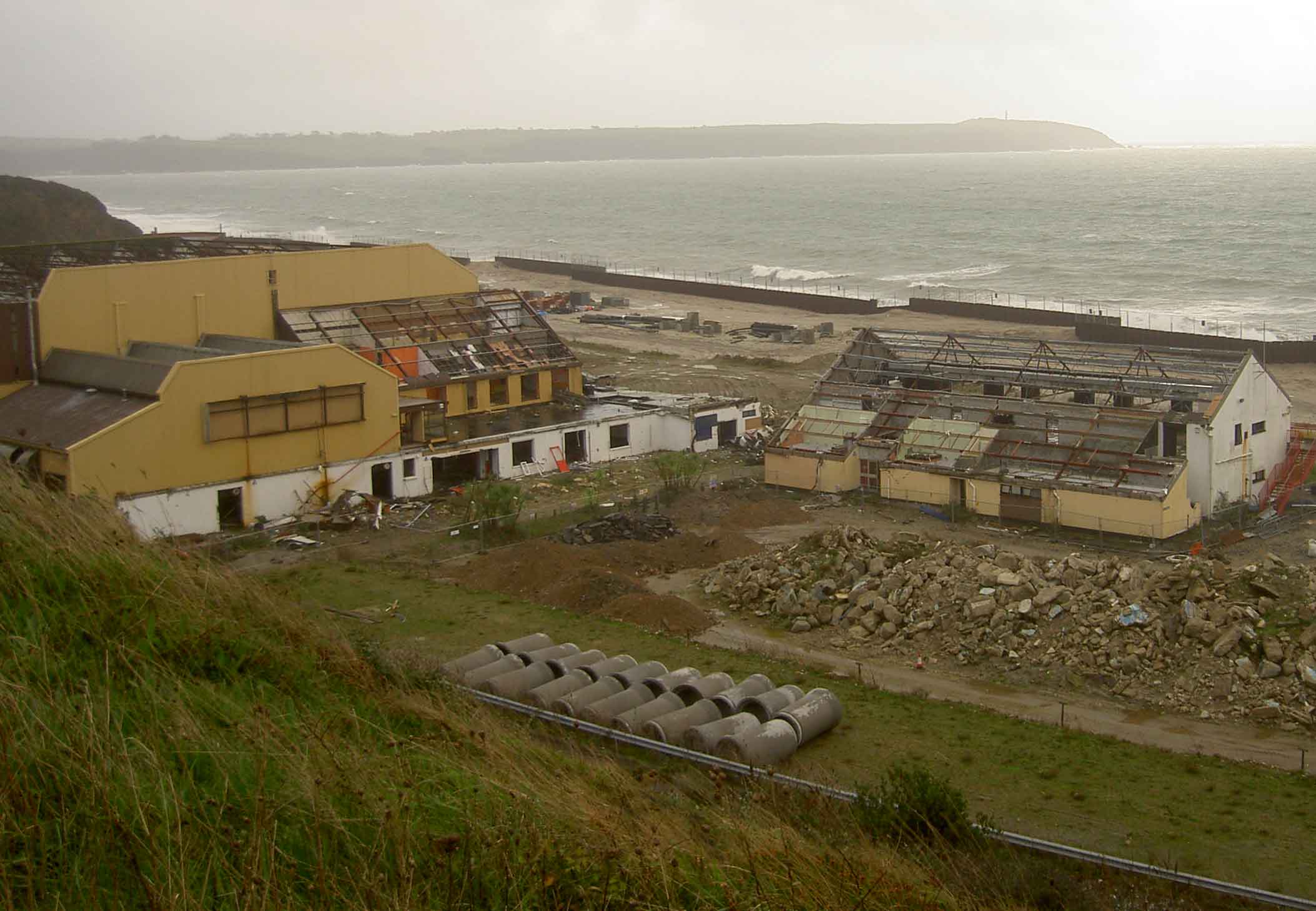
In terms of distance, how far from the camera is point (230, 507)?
28828mm

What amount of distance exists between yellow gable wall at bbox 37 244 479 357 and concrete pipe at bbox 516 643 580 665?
19927 millimetres

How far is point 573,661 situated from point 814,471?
14923 mm

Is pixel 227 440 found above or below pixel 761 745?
above

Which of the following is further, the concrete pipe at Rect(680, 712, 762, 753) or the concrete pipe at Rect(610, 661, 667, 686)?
the concrete pipe at Rect(610, 661, 667, 686)

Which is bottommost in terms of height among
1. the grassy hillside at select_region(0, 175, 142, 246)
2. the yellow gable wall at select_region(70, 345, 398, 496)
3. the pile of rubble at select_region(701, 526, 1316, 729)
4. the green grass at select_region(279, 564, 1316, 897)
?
the green grass at select_region(279, 564, 1316, 897)

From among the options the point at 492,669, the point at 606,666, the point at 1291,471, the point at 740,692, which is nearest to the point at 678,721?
the point at 740,692

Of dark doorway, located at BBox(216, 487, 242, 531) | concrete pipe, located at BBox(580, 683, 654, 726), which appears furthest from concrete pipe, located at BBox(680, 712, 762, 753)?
dark doorway, located at BBox(216, 487, 242, 531)

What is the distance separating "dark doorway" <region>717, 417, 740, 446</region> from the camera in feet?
120

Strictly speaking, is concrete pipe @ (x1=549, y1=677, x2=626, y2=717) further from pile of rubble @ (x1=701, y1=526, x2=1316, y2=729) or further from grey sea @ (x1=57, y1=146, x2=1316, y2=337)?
grey sea @ (x1=57, y1=146, x2=1316, y2=337)

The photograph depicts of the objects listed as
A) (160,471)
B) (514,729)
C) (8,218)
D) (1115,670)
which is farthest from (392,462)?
(8,218)

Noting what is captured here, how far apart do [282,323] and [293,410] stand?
8.04m

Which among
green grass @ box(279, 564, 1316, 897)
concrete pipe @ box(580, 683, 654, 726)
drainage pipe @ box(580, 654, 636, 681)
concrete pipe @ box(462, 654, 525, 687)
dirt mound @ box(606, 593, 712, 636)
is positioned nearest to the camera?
green grass @ box(279, 564, 1316, 897)

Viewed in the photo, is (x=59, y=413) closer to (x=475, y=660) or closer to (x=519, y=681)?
(x=475, y=660)

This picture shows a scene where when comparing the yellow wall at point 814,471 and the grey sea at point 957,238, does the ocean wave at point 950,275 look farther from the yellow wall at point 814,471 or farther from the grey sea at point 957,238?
the yellow wall at point 814,471
